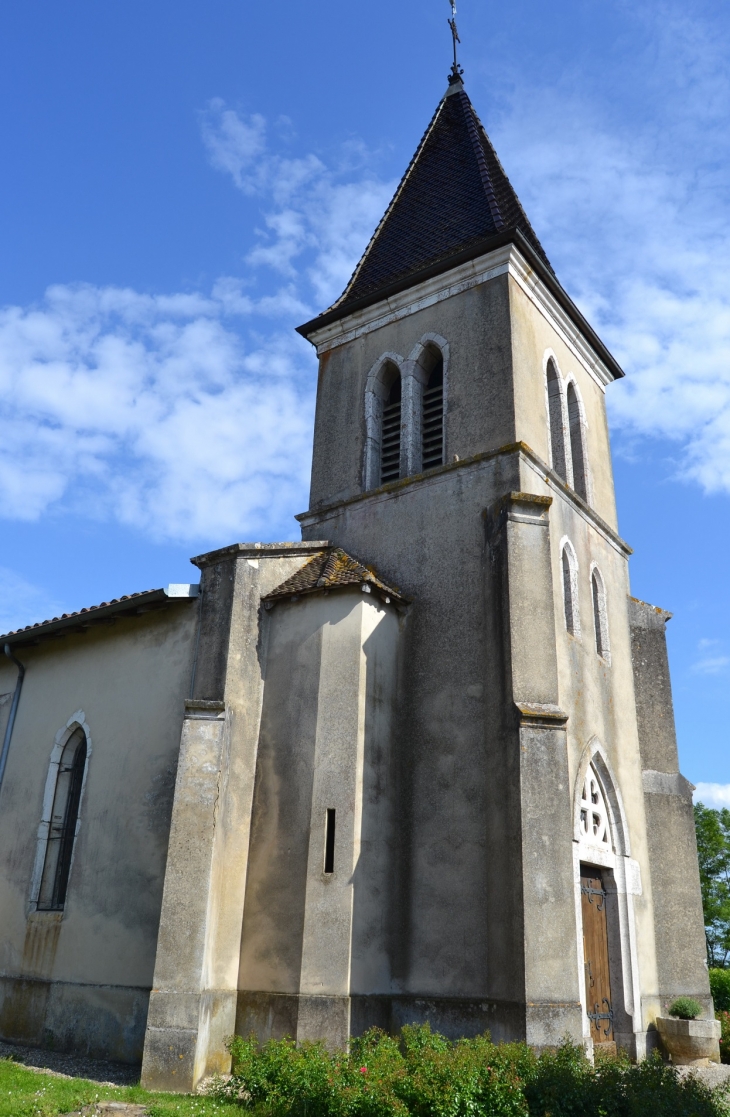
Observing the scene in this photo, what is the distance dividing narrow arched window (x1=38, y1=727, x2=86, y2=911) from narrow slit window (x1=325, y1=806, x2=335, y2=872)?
15.6ft

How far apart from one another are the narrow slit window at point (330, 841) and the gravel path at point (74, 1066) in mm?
3075

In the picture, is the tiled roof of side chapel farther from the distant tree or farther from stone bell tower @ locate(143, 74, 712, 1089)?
the distant tree

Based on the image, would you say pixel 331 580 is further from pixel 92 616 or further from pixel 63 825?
pixel 63 825

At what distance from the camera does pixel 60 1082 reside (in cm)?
929

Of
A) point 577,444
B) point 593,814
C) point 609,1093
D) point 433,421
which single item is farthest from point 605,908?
point 433,421

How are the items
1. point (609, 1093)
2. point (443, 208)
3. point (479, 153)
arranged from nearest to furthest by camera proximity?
point (609, 1093) → point (443, 208) → point (479, 153)

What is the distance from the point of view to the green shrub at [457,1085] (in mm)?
7289

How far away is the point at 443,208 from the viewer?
56.2 ft

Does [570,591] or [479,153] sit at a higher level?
[479,153]

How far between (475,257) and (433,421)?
2.85 m

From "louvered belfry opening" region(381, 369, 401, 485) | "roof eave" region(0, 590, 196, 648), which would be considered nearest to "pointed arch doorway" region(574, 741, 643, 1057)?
"louvered belfry opening" region(381, 369, 401, 485)

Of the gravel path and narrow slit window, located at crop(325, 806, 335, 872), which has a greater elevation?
narrow slit window, located at crop(325, 806, 335, 872)

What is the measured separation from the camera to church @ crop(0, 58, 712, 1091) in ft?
34.1

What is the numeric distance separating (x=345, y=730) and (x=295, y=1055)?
3845mm
